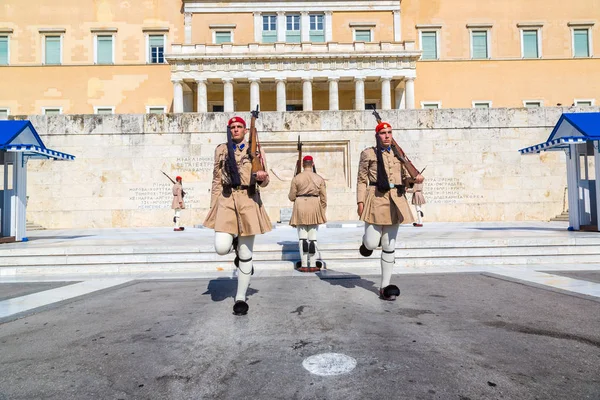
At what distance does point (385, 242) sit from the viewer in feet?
16.5

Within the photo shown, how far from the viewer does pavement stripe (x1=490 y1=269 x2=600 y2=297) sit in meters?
5.12

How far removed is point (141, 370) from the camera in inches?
109

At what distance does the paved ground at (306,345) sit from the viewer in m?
2.45

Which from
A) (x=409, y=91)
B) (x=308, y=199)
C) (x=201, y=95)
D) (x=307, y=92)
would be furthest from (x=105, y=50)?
(x=308, y=199)

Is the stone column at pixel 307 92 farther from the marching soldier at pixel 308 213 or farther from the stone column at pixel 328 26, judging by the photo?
the marching soldier at pixel 308 213

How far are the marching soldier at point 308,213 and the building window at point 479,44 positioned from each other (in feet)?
121

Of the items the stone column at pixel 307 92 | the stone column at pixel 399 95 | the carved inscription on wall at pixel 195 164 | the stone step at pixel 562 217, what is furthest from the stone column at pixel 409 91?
the carved inscription on wall at pixel 195 164

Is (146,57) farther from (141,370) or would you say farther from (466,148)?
(141,370)

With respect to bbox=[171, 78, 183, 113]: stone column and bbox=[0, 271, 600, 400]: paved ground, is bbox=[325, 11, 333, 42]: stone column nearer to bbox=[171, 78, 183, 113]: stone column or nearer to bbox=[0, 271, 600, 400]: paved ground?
bbox=[171, 78, 183, 113]: stone column

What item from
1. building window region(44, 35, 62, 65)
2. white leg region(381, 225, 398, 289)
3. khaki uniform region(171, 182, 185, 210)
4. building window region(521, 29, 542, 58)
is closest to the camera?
white leg region(381, 225, 398, 289)

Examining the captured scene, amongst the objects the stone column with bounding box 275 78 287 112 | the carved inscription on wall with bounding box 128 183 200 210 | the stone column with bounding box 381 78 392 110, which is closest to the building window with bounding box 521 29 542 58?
the stone column with bounding box 381 78 392 110

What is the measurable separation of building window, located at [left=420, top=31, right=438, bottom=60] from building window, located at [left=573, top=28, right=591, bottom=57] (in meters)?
13.6

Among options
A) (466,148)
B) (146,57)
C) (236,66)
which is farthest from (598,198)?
(146,57)

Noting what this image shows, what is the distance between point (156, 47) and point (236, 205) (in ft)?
124
